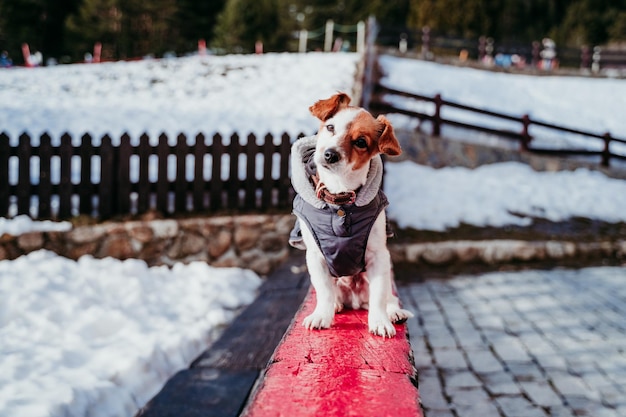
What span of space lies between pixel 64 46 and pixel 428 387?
107 ft

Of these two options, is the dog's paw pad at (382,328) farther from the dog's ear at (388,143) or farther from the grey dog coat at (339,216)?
the dog's ear at (388,143)

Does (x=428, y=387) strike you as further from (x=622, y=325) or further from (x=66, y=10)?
(x=66, y=10)

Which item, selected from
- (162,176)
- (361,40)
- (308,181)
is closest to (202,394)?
(308,181)

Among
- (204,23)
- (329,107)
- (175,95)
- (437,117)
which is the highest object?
(204,23)

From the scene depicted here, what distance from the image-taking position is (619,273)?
699 cm

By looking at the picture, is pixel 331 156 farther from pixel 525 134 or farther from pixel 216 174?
pixel 525 134

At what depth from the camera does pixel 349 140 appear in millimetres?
2309

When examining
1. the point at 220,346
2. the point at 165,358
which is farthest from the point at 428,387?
the point at 165,358

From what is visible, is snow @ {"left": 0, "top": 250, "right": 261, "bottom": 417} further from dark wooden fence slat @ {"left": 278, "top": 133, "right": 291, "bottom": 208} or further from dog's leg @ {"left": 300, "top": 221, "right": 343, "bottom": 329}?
dog's leg @ {"left": 300, "top": 221, "right": 343, "bottom": 329}

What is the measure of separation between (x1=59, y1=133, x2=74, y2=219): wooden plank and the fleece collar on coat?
4418 mm

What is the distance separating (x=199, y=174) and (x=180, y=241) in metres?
0.86

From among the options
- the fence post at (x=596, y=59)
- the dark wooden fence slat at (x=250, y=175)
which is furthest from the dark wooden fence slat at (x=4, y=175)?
the fence post at (x=596, y=59)

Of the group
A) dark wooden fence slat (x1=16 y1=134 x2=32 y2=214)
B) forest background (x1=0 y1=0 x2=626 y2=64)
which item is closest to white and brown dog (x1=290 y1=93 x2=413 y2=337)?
dark wooden fence slat (x1=16 y1=134 x2=32 y2=214)

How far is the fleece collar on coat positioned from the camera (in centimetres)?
247
